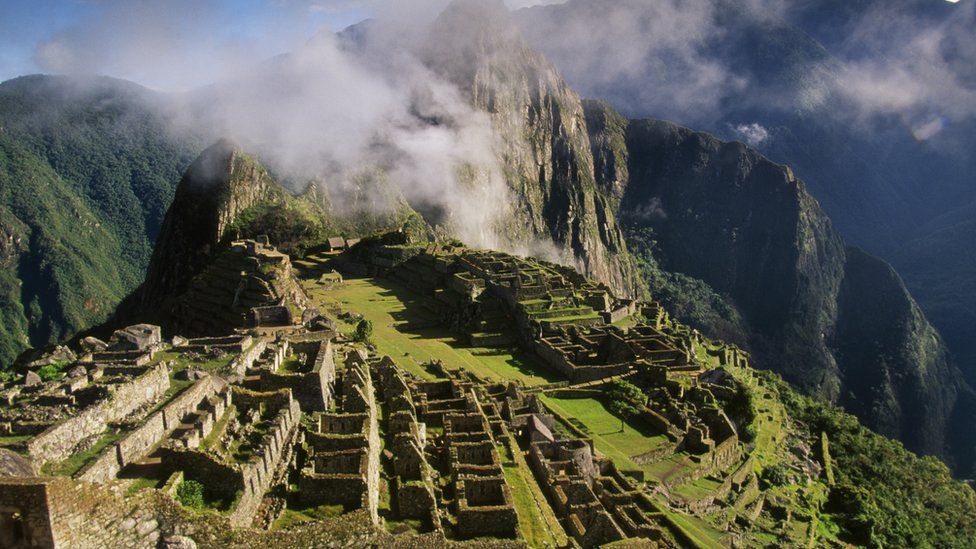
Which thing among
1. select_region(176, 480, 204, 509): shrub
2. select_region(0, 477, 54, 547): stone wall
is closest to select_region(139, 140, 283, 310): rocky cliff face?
select_region(176, 480, 204, 509): shrub

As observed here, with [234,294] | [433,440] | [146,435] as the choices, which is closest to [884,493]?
[433,440]

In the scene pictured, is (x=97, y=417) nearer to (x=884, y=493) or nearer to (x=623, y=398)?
(x=623, y=398)

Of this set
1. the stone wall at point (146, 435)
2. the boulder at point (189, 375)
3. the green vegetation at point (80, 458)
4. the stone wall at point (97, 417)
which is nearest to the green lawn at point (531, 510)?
the stone wall at point (146, 435)

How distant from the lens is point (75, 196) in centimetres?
12481

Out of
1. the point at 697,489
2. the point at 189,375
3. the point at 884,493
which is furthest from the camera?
the point at 884,493

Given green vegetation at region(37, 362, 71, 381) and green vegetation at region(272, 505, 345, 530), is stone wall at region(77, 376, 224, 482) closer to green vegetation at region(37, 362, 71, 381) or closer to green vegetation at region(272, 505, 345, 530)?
green vegetation at region(272, 505, 345, 530)

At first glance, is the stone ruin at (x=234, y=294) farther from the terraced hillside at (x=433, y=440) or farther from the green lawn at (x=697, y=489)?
the green lawn at (x=697, y=489)

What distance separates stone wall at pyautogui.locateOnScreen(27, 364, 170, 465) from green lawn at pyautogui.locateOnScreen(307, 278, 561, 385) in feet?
59.6

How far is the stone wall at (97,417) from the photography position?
46.7 feet

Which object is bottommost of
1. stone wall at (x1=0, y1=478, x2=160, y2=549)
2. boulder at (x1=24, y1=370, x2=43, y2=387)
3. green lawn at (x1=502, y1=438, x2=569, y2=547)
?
green lawn at (x1=502, y1=438, x2=569, y2=547)

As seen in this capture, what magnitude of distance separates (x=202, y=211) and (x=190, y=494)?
90.1 m

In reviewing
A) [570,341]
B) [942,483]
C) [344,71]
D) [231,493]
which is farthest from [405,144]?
[231,493]

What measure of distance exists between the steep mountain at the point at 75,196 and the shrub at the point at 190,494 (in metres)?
92.1

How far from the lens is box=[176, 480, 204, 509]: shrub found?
13496mm
